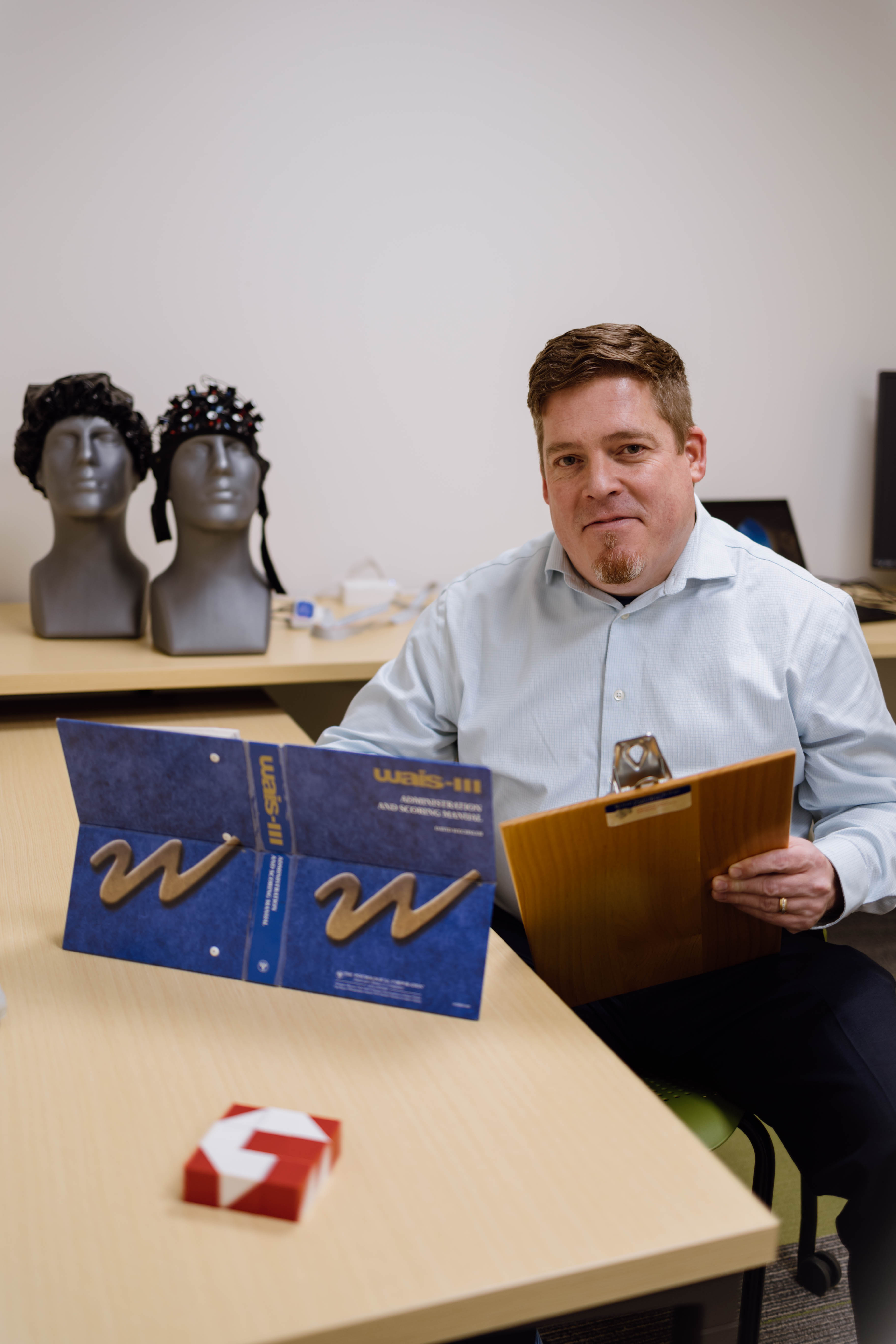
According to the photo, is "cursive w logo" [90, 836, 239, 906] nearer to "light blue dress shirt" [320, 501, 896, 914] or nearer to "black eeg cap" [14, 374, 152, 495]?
"light blue dress shirt" [320, 501, 896, 914]

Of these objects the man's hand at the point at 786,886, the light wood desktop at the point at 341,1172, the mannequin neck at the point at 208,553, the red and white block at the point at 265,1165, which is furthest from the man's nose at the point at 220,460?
the red and white block at the point at 265,1165

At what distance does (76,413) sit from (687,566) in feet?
3.88

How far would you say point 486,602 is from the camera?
4.86ft

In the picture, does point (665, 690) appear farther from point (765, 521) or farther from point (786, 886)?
point (765, 521)

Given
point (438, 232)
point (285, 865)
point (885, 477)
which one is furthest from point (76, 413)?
point (885, 477)

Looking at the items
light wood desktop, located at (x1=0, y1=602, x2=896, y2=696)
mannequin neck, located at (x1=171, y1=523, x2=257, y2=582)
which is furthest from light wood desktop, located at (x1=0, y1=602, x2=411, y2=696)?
mannequin neck, located at (x1=171, y1=523, x2=257, y2=582)

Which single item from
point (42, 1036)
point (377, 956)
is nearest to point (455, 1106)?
point (377, 956)

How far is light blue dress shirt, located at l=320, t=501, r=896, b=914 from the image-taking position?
133 cm

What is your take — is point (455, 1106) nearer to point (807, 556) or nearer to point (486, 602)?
point (486, 602)

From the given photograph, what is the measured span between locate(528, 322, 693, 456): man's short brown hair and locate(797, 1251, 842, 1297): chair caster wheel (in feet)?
3.83

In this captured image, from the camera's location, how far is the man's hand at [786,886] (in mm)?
1053

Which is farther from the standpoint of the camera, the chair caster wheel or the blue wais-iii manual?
the chair caster wheel

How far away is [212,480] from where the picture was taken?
188cm

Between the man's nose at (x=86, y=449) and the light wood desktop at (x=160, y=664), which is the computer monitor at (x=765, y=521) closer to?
the light wood desktop at (x=160, y=664)
